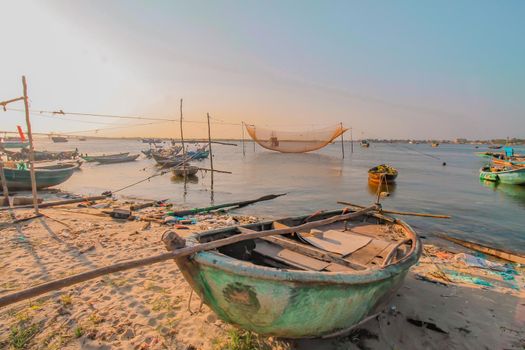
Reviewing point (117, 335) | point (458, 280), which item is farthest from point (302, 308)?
point (458, 280)

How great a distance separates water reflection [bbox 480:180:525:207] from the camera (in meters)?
19.6

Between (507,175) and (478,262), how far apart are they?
23.2 metres

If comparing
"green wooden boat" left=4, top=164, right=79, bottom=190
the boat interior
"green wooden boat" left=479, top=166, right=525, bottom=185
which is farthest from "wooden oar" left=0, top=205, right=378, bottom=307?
"green wooden boat" left=479, top=166, right=525, bottom=185

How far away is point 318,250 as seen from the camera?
14.3ft

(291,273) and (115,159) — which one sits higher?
(291,273)

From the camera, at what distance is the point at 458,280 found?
6.40 meters

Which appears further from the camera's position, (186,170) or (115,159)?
(115,159)

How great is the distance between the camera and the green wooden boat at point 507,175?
76.5 ft

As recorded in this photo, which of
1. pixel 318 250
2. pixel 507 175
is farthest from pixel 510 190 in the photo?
pixel 318 250

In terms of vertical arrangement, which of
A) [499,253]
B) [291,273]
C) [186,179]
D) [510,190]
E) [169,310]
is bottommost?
[510,190]

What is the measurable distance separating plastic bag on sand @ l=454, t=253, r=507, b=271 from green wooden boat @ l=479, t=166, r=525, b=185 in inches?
844

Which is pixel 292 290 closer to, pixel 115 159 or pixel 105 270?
pixel 105 270

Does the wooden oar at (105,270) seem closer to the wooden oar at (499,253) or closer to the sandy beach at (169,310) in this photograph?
the sandy beach at (169,310)

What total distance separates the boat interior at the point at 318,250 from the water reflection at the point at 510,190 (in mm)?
19427
